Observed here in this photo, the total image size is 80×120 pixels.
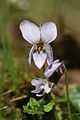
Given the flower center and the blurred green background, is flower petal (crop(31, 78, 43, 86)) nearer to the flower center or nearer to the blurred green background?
the flower center

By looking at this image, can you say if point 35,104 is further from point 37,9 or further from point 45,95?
point 37,9

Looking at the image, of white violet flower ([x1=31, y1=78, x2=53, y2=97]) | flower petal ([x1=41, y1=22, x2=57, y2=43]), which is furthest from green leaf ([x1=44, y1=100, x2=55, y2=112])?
flower petal ([x1=41, y1=22, x2=57, y2=43])

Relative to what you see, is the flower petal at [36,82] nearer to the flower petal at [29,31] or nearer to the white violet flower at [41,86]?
the white violet flower at [41,86]

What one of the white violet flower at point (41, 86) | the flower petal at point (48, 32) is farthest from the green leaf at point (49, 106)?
the flower petal at point (48, 32)

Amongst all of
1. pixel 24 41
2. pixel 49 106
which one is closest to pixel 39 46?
pixel 49 106

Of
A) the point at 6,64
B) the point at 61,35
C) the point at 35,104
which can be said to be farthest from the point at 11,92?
the point at 61,35
